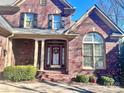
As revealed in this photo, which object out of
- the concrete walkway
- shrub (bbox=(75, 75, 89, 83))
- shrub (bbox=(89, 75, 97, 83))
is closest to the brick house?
shrub (bbox=(75, 75, 89, 83))

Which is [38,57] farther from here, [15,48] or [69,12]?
[69,12]

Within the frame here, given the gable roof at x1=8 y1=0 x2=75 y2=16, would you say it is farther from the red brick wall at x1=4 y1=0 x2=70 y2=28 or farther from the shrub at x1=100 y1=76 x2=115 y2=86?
the shrub at x1=100 y1=76 x2=115 y2=86

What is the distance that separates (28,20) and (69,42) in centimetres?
462

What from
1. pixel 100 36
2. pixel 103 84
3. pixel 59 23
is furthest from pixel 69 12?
pixel 103 84

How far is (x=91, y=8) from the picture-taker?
778 inches

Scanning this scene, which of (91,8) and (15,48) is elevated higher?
(91,8)

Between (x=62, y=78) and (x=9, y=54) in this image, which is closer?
(x=62, y=78)

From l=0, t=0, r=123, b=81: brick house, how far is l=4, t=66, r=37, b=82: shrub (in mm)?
1528

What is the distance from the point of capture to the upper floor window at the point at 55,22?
846 inches

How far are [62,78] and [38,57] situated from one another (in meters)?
4.09

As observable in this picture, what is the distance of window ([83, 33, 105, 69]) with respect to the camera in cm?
1967

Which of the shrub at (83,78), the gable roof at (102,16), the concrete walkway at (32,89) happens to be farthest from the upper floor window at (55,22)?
the concrete walkway at (32,89)

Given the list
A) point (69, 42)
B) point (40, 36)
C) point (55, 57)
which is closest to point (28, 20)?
point (40, 36)

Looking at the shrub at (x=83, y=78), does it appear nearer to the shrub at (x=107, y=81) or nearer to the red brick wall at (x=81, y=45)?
the shrub at (x=107, y=81)
